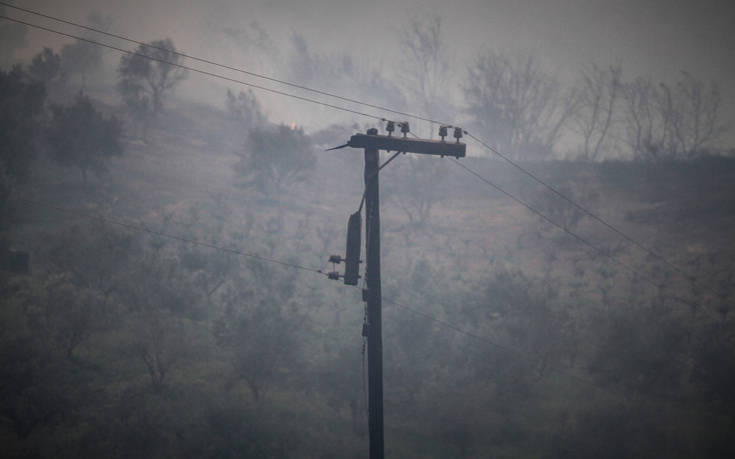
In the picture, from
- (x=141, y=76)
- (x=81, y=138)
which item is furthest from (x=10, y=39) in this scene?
(x=81, y=138)

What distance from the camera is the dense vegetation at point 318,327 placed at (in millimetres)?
14867

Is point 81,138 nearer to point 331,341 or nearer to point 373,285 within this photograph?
point 331,341

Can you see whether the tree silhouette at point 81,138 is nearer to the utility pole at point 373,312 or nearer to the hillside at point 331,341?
the hillside at point 331,341

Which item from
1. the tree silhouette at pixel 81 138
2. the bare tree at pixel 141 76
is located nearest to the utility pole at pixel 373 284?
the tree silhouette at pixel 81 138

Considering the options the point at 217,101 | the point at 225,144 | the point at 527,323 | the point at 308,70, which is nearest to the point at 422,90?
the point at 308,70

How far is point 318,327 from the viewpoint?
22.7 metres

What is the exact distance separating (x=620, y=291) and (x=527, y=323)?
10495mm

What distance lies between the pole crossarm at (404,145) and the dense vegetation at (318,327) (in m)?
11.6

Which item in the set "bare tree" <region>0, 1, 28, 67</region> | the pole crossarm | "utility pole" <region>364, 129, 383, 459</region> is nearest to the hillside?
"utility pole" <region>364, 129, 383, 459</region>

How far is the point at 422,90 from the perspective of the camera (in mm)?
78062

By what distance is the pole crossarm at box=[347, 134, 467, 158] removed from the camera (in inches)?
371

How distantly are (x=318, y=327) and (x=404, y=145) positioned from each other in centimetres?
1560

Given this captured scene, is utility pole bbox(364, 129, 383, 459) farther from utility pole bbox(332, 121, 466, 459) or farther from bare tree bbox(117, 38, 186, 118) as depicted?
bare tree bbox(117, 38, 186, 118)

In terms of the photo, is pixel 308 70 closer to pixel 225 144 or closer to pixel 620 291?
pixel 225 144
